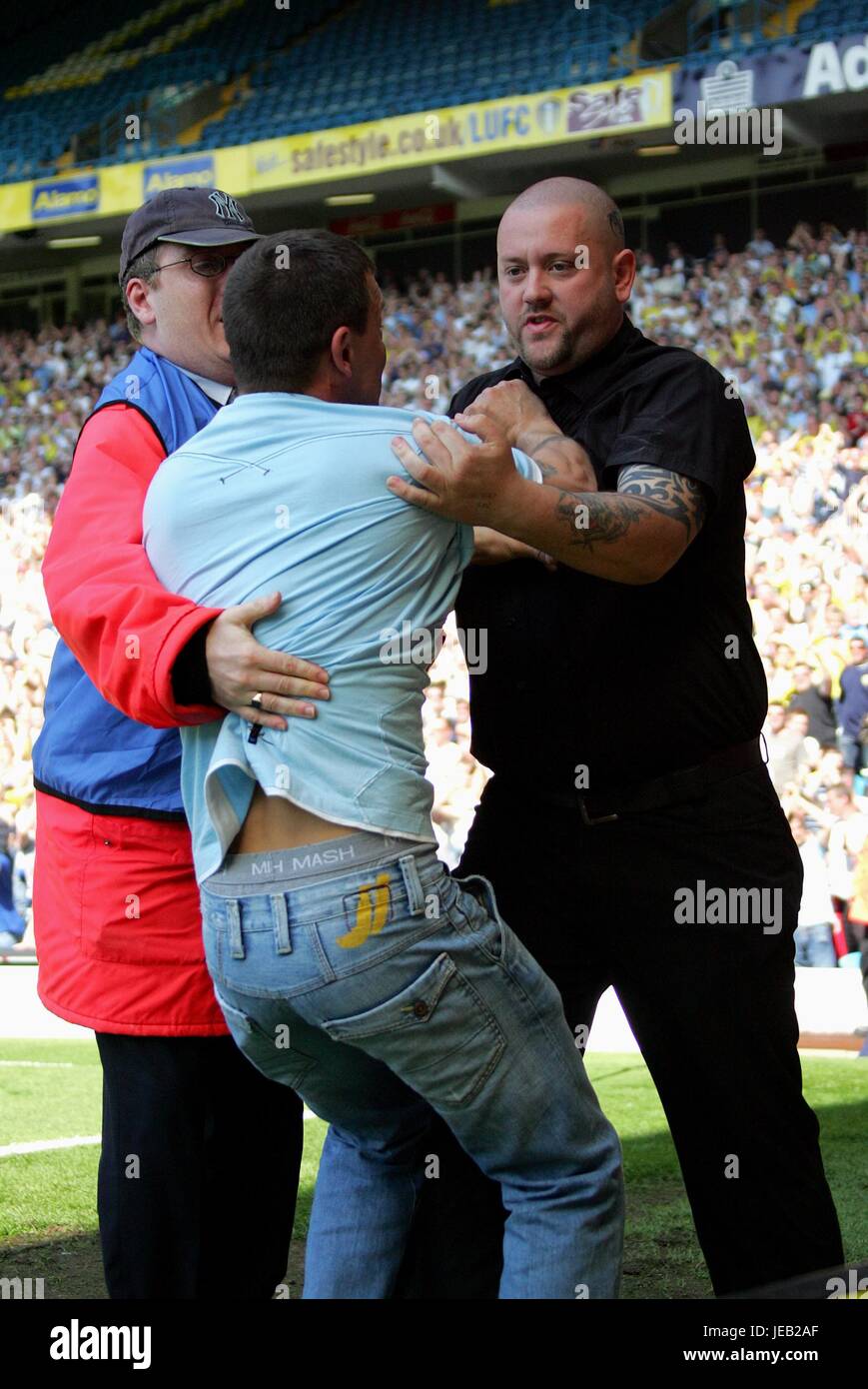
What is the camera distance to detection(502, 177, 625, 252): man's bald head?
2973 mm

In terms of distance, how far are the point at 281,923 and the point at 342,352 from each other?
81 cm

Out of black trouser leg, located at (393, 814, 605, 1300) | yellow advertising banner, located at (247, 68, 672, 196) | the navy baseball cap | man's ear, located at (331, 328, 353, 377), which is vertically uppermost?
yellow advertising banner, located at (247, 68, 672, 196)

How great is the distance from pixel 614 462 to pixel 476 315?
15538 millimetres

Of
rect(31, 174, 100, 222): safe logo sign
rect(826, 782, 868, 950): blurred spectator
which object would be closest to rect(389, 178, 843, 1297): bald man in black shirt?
rect(826, 782, 868, 950): blurred spectator

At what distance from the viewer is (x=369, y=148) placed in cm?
1797

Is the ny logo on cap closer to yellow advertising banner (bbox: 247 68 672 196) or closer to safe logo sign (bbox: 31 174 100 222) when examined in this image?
yellow advertising banner (bbox: 247 68 672 196)

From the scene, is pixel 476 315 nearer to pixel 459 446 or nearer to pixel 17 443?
pixel 17 443

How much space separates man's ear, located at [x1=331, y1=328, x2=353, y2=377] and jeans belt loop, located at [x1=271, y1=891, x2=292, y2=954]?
75 centimetres

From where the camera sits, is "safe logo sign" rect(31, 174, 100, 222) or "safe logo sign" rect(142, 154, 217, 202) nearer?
"safe logo sign" rect(142, 154, 217, 202)

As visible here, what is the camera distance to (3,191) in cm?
2091

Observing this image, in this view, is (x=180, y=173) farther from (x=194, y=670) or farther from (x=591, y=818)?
(x=194, y=670)

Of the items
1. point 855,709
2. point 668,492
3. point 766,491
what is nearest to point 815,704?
point 855,709

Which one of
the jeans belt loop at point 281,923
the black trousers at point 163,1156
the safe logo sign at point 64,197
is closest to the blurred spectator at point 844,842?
the black trousers at point 163,1156

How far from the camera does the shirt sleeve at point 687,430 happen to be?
268 centimetres
